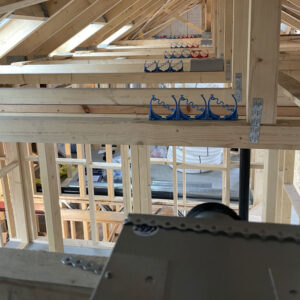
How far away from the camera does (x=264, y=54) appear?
1.46 metres

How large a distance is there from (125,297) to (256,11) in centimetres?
119

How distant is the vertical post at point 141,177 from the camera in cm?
347

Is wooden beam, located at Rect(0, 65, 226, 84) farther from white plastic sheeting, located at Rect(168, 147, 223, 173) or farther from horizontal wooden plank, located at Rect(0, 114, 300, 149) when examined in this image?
white plastic sheeting, located at Rect(168, 147, 223, 173)

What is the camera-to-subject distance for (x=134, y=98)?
2.28 m

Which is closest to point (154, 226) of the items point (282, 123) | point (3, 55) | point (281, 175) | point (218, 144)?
point (218, 144)

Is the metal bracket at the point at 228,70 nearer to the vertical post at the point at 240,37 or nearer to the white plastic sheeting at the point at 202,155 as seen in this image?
the vertical post at the point at 240,37

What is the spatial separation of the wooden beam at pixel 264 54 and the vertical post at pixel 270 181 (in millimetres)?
1329

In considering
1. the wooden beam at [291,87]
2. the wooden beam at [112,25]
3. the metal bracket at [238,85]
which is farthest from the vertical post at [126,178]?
the wooden beam at [291,87]

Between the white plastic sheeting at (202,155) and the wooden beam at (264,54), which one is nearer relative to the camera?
the wooden beam at (264,54)

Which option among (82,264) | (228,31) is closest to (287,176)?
(228,31)

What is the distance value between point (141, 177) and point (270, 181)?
1.20m

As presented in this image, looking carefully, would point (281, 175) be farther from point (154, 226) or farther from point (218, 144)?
point (154, 226)

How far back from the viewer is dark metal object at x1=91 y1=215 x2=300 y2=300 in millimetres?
593

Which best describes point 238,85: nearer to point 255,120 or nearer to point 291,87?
point 291,87
